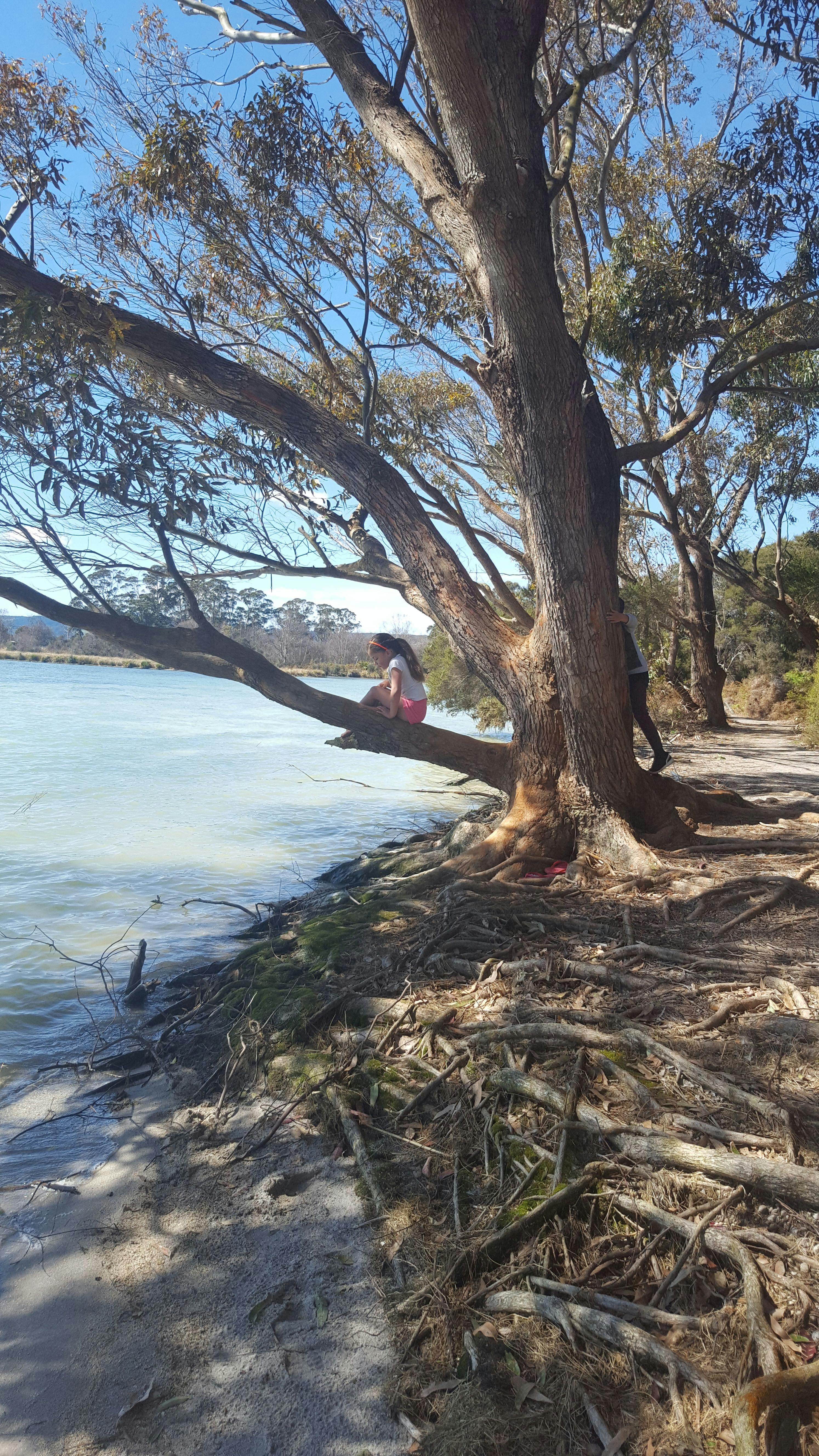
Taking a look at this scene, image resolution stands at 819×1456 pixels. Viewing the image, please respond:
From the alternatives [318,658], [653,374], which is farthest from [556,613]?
[318,658]

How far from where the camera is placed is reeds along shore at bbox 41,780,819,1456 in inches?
74.0

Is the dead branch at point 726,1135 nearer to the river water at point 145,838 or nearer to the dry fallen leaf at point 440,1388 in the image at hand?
the dry fallen leaf at point 440,1388

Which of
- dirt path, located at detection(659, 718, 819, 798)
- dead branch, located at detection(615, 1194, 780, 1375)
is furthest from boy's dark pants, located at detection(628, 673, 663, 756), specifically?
dead branch, located at detection(615, 1194, 780, 1375)

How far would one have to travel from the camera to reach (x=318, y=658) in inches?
1467

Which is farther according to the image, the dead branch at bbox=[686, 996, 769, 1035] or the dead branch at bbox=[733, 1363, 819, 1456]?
the dead branch at bbox=[686, 996, 769, 1035]

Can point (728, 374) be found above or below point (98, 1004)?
above

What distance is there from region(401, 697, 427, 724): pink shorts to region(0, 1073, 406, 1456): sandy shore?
344 centimetres

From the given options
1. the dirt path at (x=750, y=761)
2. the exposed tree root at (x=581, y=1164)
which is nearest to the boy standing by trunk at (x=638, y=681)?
the dirt path at (x=750, y=761)

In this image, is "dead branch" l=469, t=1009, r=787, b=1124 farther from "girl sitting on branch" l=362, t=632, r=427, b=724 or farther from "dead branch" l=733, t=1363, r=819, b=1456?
"girl sitting on branch" l=362, t=632, r=427, b=724

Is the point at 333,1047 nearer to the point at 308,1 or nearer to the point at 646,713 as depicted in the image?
the point at 646,713

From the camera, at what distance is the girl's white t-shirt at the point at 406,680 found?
6.14 metres

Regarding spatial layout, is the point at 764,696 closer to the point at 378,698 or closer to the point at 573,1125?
the point at 378,698

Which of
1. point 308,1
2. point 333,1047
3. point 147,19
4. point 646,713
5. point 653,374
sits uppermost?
point 147,19

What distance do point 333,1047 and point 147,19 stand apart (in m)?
9.35
